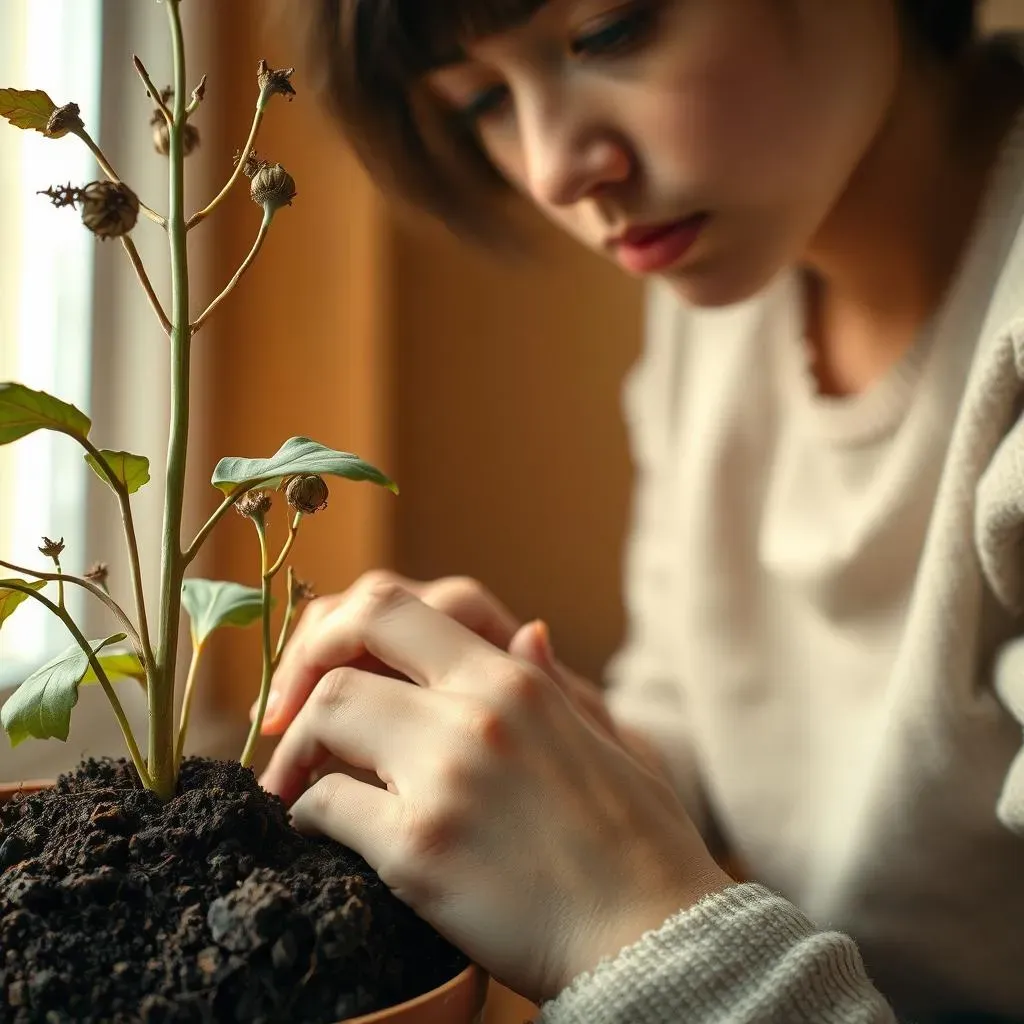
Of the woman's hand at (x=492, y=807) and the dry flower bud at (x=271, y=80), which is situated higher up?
the dry flower bud at (x=271, y=80)

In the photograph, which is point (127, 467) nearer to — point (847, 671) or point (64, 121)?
point (64, 121)

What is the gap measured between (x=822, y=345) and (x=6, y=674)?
0.82m

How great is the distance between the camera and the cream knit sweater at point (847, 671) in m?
0.45

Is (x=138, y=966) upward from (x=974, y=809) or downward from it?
upward

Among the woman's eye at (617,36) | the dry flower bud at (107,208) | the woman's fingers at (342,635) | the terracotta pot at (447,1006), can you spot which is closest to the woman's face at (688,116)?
the woman's eye at (617,36)

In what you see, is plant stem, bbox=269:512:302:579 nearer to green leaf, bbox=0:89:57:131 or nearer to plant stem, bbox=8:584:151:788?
plant stem, bbox=8:584:151:788

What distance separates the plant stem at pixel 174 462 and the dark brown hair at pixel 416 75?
30 centimetres

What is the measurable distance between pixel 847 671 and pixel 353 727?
56 cm

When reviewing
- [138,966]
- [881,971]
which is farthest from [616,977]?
[881,971]

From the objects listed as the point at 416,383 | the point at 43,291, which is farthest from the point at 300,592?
the point at 416,383

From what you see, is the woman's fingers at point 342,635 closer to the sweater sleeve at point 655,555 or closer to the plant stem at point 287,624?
the plant stem at point 287,624

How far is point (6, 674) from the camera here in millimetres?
756

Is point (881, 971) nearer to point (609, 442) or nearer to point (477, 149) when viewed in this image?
point (477, 149)

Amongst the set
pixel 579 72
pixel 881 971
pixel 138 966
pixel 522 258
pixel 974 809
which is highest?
pixel 579 72
